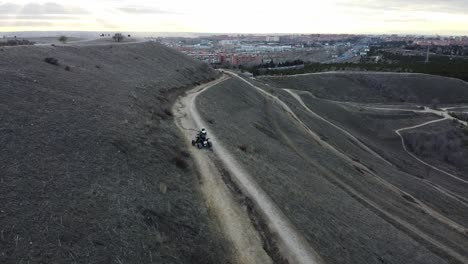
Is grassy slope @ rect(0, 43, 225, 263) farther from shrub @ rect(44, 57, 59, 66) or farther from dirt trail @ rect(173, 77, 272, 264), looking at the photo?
shrub @ rect(44, 57, 59, 66)

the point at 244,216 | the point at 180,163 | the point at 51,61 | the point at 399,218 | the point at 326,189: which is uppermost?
the point at 51,61

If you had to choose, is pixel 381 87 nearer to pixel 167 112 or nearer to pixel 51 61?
pixel 167 112

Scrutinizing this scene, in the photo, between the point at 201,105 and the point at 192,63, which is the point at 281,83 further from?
the point at 201,105

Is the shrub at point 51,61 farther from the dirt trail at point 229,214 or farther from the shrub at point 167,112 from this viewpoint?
the dirt trail at point 229,214

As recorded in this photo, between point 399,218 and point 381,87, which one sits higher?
point 399,218

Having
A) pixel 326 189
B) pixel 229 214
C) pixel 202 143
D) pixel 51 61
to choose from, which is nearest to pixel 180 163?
pixel 202 143

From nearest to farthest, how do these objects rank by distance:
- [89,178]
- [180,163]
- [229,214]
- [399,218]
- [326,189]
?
[89,178]
[229,214]
[180,163]
[326,189]
[399,218]
